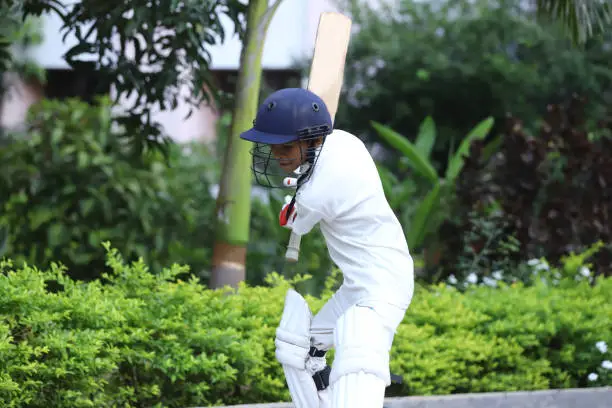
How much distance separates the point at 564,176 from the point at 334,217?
16.7 feet

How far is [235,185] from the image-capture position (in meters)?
6.44

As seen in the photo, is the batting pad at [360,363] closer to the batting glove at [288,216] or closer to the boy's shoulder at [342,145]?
the batting glove at [288,216]

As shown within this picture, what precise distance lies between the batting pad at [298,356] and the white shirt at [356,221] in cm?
25

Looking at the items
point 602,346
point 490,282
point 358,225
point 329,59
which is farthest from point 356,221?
point 490,282

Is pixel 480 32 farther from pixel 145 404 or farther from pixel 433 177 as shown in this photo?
pixel 145 404

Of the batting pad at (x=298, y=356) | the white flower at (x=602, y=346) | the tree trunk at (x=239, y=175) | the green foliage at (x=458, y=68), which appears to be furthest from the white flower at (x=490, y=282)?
the green foliage at (x=458, y=68)

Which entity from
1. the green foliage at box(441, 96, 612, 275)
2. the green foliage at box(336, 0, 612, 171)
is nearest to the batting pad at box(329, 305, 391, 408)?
the green foliage at box(441, 96, 612, 275)

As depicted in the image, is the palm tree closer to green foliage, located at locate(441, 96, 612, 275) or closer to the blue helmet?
green foliage, located at locate(441, 96, 612, 275)

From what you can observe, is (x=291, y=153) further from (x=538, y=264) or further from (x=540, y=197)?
(x=540, y=197)

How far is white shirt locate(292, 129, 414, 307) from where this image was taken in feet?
12.0

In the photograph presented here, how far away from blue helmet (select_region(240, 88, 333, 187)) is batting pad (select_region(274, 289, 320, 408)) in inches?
23.9

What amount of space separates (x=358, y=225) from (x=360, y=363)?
549mm

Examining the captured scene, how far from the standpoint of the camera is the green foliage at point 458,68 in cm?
1315

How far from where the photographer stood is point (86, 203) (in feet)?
28.0
